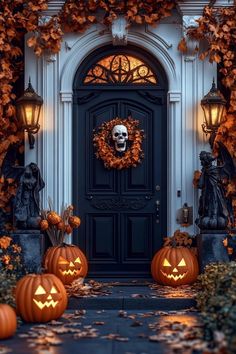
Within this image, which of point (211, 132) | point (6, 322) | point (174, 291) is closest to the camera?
point (6, 322)

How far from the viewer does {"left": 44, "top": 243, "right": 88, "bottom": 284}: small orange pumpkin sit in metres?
8.57

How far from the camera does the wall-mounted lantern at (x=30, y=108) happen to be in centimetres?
910

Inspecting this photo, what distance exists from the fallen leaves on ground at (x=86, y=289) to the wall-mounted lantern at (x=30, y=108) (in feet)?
7.13

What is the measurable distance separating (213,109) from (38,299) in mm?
3686

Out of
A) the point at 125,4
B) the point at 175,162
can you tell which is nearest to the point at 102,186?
the point at 175,162

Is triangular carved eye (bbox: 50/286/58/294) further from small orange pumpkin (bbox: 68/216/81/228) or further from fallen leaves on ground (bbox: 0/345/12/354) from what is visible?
small orange pumpkin (bbox: 68/216/81/228)

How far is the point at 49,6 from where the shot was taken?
9.46m

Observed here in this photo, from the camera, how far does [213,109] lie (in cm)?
912

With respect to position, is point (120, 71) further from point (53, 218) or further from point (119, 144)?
point (53, 218)

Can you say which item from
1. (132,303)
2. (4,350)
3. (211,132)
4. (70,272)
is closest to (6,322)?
(4,350)

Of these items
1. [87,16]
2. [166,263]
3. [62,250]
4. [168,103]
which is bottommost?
[166,263]

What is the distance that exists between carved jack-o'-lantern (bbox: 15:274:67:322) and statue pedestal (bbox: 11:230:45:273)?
150cm

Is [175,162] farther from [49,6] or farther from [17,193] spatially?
[49,6]

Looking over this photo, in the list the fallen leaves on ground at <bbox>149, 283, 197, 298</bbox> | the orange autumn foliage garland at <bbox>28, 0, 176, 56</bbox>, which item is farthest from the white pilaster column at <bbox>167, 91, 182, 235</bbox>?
the orange autumn foliage garland at <bbox>28, 0, 176, 56</bbox>
